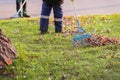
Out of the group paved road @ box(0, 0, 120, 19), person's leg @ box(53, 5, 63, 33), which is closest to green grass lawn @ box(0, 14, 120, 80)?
person's leg @ box(53, 5, 63, 33)

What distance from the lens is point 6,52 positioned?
7211 mm

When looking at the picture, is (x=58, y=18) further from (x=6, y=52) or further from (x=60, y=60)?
(x=6, y=52)

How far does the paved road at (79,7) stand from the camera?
14257mm

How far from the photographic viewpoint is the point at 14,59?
732 cm

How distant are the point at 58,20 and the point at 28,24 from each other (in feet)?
3.96

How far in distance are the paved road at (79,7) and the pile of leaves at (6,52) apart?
6.64 m

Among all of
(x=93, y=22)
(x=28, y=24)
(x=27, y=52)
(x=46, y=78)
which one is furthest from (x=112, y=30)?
(x=46, y=78)

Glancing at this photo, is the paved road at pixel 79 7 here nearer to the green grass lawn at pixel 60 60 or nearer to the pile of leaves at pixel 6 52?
the green grass lawn at pixel 60 60

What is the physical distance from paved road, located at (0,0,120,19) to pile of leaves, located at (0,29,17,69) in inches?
261

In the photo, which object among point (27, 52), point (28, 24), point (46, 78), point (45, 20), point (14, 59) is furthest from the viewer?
point (28, 24)

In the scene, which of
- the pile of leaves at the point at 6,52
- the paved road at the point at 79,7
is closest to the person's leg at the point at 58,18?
the pile of leaves at the point at 6,52

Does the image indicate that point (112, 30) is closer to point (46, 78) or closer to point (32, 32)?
point (32, 32)

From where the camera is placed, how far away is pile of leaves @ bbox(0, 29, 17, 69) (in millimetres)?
7102

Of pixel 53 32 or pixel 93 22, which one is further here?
pixel 93 22
